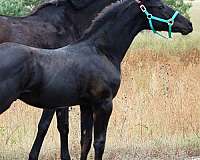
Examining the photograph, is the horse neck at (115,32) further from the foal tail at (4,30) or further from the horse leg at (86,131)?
the foal tail at (4,30)

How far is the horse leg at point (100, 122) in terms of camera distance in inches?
198

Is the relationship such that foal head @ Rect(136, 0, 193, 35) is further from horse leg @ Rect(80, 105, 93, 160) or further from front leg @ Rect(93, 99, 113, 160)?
horse leg @ Rect(80, 105, 93, 160)

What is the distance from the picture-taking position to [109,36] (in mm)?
5328

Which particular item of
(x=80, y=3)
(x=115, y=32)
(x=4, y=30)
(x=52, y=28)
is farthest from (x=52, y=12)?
(x=115, y=32)

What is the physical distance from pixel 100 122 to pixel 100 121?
0.04ft

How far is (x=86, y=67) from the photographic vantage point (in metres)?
4.92

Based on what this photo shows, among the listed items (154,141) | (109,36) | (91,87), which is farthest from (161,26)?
(154,141)

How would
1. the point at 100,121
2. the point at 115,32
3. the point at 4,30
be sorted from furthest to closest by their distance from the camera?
1. the point at 4,30
2. the point at 115,32
3. the point at 100,121

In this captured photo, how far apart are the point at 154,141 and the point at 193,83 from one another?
254 centimetres

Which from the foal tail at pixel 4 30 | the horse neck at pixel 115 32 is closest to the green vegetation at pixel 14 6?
the foal tail at pixel 4 30

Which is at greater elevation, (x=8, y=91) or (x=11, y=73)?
(x=11, y=73)

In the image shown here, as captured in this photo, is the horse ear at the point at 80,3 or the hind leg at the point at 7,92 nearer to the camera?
the hind leg at the point at 7,92

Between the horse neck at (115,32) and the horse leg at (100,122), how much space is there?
0.55m

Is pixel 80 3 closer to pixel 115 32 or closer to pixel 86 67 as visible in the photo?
pixel 115 32
